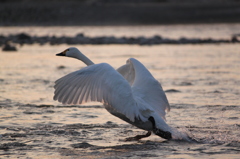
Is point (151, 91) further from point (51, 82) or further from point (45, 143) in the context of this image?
point (51, 82)

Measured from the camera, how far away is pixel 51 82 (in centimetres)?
1383

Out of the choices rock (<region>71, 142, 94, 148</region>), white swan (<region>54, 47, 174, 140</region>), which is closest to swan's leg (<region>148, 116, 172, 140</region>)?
white swan (<region>54, 47, 174, 140</region>)

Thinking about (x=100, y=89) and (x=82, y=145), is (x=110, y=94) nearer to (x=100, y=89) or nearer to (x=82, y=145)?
(x=100, y=89)

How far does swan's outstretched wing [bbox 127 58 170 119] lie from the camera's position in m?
8.40

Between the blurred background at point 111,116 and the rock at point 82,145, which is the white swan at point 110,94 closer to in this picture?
the blurred background at point 111,116

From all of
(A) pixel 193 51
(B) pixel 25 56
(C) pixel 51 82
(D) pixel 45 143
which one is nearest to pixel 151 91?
(D) pixel 45 143

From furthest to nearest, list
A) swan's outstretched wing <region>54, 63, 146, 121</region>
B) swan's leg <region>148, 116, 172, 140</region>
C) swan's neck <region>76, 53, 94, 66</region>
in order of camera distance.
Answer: swan's neck <region>76, 53, 94, 66</region>, swan's leg <region>148, 116, 172, 140</region>, swan's outstretched wing <region>54, 63, 146, 121</region>

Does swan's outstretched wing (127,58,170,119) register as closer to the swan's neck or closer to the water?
the water

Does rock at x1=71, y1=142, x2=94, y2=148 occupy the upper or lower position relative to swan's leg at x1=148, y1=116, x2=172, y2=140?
lower
